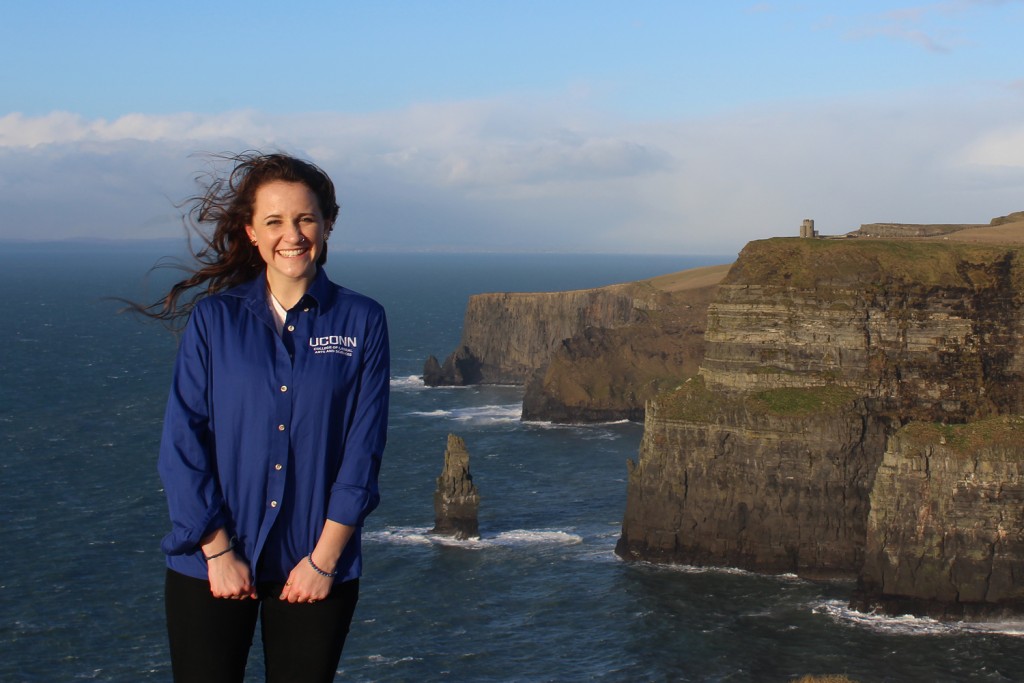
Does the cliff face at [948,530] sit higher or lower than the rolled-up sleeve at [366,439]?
lower

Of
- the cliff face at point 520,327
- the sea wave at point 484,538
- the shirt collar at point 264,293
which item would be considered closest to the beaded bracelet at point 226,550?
the shirt collar at point 264,293

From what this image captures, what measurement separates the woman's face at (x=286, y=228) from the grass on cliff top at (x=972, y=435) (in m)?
47.7

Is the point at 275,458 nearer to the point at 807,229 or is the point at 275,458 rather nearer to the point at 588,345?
the point at 807,229

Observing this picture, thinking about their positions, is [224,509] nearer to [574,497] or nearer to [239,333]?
[239,333]

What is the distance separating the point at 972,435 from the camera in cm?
5275

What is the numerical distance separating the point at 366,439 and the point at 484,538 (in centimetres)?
5541

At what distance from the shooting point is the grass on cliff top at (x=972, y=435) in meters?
51.6

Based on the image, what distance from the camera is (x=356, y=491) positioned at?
26.2 ft

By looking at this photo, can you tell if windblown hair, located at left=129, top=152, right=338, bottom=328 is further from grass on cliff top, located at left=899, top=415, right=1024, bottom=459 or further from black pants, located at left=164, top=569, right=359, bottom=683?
grass on cliff top, located at left=899, top=415, right=1024, bottom=459

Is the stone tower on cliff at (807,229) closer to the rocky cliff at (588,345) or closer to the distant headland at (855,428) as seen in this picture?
the distant headland at (855,428)

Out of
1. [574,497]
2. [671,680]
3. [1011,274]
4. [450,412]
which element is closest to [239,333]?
[671,680]

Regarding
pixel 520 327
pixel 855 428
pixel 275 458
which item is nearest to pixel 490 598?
pixel 855 428

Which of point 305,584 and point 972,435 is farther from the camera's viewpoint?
point 972,435

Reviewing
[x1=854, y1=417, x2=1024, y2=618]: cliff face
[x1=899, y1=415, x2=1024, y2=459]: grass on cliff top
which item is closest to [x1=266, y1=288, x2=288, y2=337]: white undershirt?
[x1=854, y1=417, x2=1024, y2=618]: cliff face
